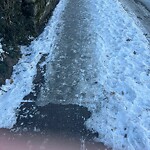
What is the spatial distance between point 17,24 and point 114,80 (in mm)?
4184

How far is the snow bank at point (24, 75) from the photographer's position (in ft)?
30.6

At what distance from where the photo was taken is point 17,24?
1227 centimetres

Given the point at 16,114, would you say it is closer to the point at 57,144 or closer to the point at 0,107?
the point at 0,107

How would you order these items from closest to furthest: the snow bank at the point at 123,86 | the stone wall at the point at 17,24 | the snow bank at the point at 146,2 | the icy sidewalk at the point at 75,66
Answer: the snow bank at the point at 123,86 → the icy sidewalk at the point at 75,66 → the stone wall at the point at 17,24 → the snow bank at the point at 146,2

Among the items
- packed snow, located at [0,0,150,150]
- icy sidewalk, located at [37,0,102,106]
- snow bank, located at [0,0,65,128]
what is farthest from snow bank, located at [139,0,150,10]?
snow bank, located at [0,0,65,128]

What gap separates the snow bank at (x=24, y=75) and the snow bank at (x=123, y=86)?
179 cm

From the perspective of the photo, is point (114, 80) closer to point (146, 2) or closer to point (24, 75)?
point (24, 75)

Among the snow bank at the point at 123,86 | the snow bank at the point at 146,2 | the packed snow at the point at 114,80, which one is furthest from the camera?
the snow bank at the point at 146,2

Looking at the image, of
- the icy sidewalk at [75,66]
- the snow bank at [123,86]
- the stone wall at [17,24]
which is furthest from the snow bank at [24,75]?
the snow bank at [123,86]

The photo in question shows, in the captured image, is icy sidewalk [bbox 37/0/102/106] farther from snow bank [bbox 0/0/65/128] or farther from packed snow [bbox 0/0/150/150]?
snow bank [bbox 0/0/65/128]

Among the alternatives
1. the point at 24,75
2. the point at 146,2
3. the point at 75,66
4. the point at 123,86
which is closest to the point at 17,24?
the point at 24,75

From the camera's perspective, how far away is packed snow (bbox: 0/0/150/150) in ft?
28.0

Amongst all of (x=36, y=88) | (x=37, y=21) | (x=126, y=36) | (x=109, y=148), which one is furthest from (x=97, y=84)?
(x=37, y=21)

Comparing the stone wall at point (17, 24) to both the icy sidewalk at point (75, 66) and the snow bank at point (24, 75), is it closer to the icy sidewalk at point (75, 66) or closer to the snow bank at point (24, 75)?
the snow bank at point (24, 75)
